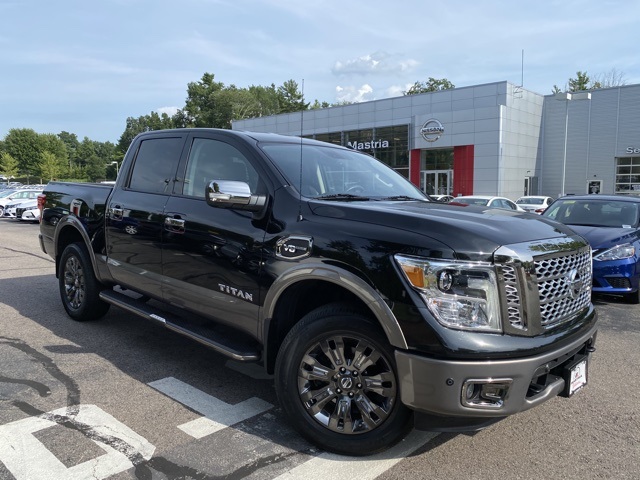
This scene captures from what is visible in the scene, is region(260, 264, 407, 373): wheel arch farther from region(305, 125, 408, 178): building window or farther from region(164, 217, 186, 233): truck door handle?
region(305, 125, 408, 178): building window

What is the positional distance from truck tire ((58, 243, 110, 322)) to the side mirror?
2722 mm

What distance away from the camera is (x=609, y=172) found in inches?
1292

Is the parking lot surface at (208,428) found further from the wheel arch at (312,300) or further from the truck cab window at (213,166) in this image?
the truck cab window at (213,166)

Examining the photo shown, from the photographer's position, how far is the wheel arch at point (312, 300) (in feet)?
8.66

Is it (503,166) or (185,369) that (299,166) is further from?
(503,166)

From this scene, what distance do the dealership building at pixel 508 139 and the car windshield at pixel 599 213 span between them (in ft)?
76.1

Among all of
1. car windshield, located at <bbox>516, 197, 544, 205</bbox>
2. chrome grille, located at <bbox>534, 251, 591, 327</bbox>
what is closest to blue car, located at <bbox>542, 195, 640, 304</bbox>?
chrome grille, located at <bbox>534, 251, 591, 327</bbox>

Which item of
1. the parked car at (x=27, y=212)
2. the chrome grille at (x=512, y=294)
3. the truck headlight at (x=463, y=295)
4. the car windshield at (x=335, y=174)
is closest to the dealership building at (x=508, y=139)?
the parked car at (x=27, y=212)

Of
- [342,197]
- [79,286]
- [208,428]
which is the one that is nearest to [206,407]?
[208,428]

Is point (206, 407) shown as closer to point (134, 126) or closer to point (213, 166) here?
point (213, 166)

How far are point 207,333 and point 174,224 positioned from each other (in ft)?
3.03

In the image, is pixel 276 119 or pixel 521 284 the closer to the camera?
pixel 521 284

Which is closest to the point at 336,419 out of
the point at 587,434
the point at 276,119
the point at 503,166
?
the point at 587,434

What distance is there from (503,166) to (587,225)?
2424cm
